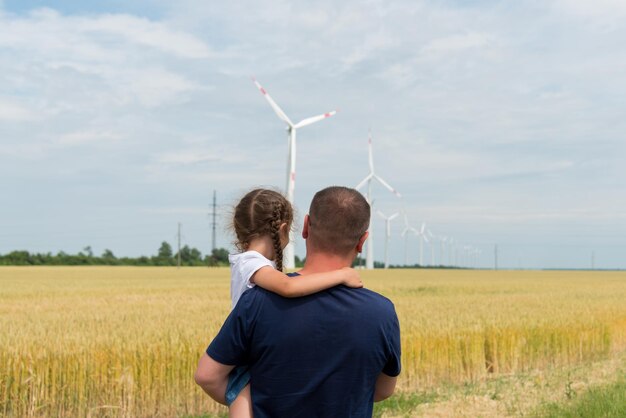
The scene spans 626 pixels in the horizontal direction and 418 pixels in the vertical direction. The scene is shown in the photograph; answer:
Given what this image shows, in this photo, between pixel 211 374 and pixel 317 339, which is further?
pixel 211 374

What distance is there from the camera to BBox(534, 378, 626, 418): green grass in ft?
29.7

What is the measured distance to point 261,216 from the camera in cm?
358

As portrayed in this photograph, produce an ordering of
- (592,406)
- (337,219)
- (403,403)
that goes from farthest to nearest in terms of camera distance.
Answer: (403,403) < (592,406) < (337,219)

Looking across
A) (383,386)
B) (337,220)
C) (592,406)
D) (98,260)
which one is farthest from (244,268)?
(98,260)

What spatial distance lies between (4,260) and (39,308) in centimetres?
9600

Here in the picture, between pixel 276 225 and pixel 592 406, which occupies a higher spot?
pixel 276 225

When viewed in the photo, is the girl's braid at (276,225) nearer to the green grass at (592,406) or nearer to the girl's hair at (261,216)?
the girl's hair at (261,216)

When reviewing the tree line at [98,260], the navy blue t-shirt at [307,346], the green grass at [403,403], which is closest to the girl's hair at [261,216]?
the navy blue t-shirt at [307,346]

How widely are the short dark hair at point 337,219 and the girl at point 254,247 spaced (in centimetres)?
25

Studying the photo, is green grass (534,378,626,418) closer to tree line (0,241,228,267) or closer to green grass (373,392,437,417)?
green grass (373,392,437,417)

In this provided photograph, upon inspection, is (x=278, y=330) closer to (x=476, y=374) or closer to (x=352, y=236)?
(x=352, y=236)

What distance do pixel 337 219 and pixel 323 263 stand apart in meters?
0.19

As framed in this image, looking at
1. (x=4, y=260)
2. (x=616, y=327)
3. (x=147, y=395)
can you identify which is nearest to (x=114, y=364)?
(x=147, y=395)

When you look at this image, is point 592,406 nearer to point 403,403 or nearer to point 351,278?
point 403,403
